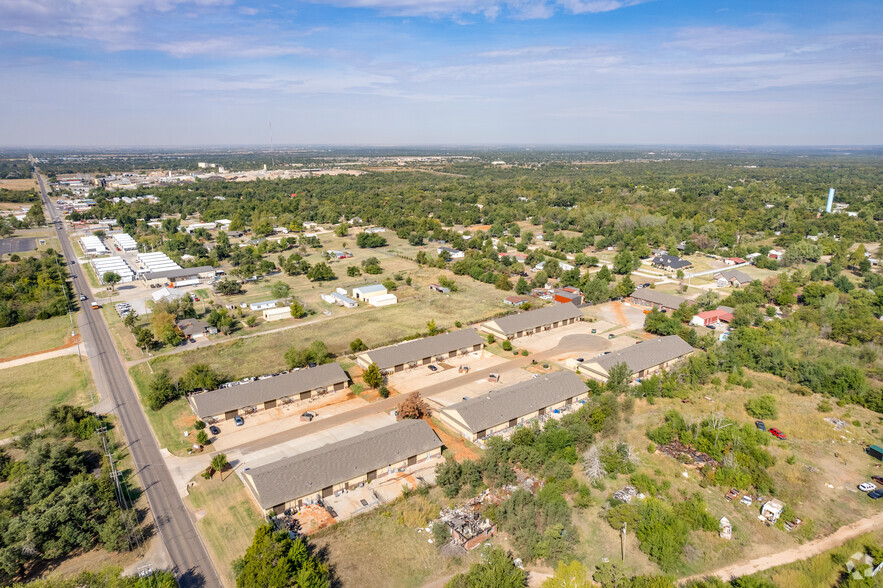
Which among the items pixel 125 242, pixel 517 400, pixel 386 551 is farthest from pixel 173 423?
pixel 125 242

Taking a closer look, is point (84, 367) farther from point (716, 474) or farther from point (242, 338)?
point (716, 474)

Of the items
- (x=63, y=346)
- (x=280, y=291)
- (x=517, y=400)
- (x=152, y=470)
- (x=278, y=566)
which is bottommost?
(x=152, y=470)

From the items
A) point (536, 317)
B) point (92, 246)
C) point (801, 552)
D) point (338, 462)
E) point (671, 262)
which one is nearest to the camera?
point (801, 552)

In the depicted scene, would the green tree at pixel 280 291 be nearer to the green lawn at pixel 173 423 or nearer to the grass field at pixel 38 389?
the grass field at pixel 38 389

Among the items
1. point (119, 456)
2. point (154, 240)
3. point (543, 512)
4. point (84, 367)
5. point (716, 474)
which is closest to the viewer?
point (543, 512)

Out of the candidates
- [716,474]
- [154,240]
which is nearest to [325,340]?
[716,474]

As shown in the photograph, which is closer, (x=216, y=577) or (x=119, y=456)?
(x=216, y=577)

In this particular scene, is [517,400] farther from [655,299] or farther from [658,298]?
[658,298]
